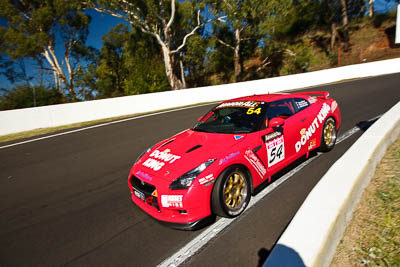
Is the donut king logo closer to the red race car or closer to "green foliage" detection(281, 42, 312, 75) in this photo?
the red race car

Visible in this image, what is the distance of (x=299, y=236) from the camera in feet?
6.52

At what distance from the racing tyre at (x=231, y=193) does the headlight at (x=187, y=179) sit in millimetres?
245

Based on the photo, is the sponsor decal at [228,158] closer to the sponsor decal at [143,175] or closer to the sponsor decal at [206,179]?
the sponsor decal at [206,179]

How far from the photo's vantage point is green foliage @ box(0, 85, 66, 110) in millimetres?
15873

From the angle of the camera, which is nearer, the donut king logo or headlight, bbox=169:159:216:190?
headlight, bbox=169:159:216:190

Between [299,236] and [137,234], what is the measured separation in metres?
1.88

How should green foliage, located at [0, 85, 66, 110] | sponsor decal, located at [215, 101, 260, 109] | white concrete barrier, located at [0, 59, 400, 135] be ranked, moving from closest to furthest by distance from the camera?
sponsor decal, located at [215, 101, 260, 109] → white concrete barrier, located at [0, 59, 400, 135] → green foliage, located at [0, 85, 66, 110]

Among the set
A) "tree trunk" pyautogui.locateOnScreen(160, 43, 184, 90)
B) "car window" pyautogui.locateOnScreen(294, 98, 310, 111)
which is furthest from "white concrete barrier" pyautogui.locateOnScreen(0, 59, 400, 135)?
"tree trunk" pyautogui.locateOnScreen(160, 43, 184, 90)

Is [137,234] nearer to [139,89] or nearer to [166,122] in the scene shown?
[166,122]

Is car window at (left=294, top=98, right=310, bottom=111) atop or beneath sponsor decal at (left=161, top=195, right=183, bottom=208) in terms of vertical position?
atop

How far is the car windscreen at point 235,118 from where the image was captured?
11.8 feet

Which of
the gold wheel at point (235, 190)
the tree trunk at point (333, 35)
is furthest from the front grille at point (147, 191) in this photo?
the tree trunk at point (333, 35)

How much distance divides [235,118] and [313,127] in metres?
1.53

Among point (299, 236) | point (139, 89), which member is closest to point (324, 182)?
point (299, 236)
